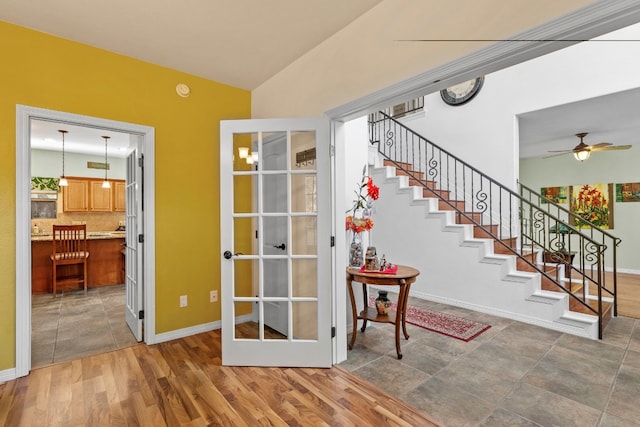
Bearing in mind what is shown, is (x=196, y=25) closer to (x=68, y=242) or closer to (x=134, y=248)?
(x=134, y=248)

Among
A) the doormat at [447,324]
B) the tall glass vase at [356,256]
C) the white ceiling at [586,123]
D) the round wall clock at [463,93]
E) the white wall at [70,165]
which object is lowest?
the doormat at [447,324]

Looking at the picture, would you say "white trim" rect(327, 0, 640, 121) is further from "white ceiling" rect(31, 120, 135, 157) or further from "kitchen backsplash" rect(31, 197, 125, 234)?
"kitchen backsplash" rect(31, 197, 125, 234)

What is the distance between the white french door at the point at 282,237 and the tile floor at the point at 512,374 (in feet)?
1.80

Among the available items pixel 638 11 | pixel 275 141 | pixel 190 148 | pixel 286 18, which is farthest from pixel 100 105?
pixel 638 11

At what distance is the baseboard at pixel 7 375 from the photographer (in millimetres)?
2278

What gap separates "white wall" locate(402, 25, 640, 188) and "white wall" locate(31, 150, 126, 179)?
713cm

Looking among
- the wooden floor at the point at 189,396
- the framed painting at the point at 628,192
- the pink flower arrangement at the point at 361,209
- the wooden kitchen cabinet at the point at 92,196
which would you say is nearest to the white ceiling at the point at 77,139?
the wooden kitchen cabinet at the point at 92,196

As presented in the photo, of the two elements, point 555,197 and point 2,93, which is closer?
point 2,93

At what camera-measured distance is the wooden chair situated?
4832mm

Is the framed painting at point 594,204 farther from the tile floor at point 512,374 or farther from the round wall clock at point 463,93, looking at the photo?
the tile floor at point 512,374

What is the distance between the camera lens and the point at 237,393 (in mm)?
2164

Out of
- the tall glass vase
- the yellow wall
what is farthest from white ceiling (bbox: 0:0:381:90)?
the tall glass vase

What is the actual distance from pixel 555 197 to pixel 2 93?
9111 millimetres

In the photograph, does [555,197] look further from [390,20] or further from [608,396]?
[390,20]
